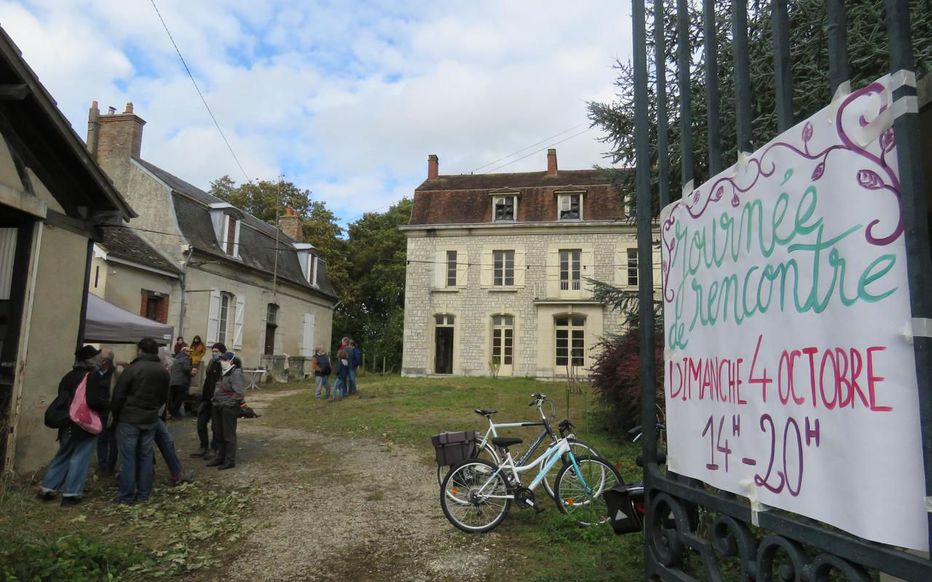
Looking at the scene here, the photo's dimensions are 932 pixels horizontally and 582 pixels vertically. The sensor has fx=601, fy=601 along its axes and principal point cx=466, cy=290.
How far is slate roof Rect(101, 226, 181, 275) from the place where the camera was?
17172 millimetres

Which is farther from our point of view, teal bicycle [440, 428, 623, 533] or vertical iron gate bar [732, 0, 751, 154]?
teal bicycle [440, 428, 623, 533]

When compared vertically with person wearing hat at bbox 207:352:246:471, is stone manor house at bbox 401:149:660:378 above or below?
above

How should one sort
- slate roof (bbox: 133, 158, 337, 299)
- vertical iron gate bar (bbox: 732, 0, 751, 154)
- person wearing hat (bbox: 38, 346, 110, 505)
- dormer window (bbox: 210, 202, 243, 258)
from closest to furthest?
1. vertical iron gate bar (bbox: 732, 0, 751, 154)
2. person wearing hat (bbox: 38, 346, 110, 505)
3. slate roof (bbox: 133, 158, 337, 299)
4. dormer window (bbox: 210, 202, 243, 258)

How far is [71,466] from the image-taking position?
6.36 metres

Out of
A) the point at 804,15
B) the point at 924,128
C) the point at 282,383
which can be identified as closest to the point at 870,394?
the point at 924,128

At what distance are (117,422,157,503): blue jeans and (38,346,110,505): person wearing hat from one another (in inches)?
11.9

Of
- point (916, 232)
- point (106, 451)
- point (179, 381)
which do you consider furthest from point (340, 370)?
point (916, 232)

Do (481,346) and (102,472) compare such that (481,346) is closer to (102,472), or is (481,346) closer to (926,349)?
(102,472)

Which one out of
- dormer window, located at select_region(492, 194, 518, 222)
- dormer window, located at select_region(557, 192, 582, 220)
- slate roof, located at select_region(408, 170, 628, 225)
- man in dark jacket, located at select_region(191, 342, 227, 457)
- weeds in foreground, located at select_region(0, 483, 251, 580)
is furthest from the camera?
dormer window, located at select_region(492, 194, 518, 222)

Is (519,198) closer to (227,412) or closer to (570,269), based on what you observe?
(570,269)

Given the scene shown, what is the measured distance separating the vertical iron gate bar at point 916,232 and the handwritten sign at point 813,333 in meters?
0.03

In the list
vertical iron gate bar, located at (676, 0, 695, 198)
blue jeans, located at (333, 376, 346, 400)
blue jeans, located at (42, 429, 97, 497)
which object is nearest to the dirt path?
blue jeans, located at (42, 429, 97, 497)

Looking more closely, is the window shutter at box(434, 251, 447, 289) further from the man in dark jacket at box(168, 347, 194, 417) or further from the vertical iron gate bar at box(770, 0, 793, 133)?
the vertical iron gate bar at box(770, 0, 793, 133)

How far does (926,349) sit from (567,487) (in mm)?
4987
